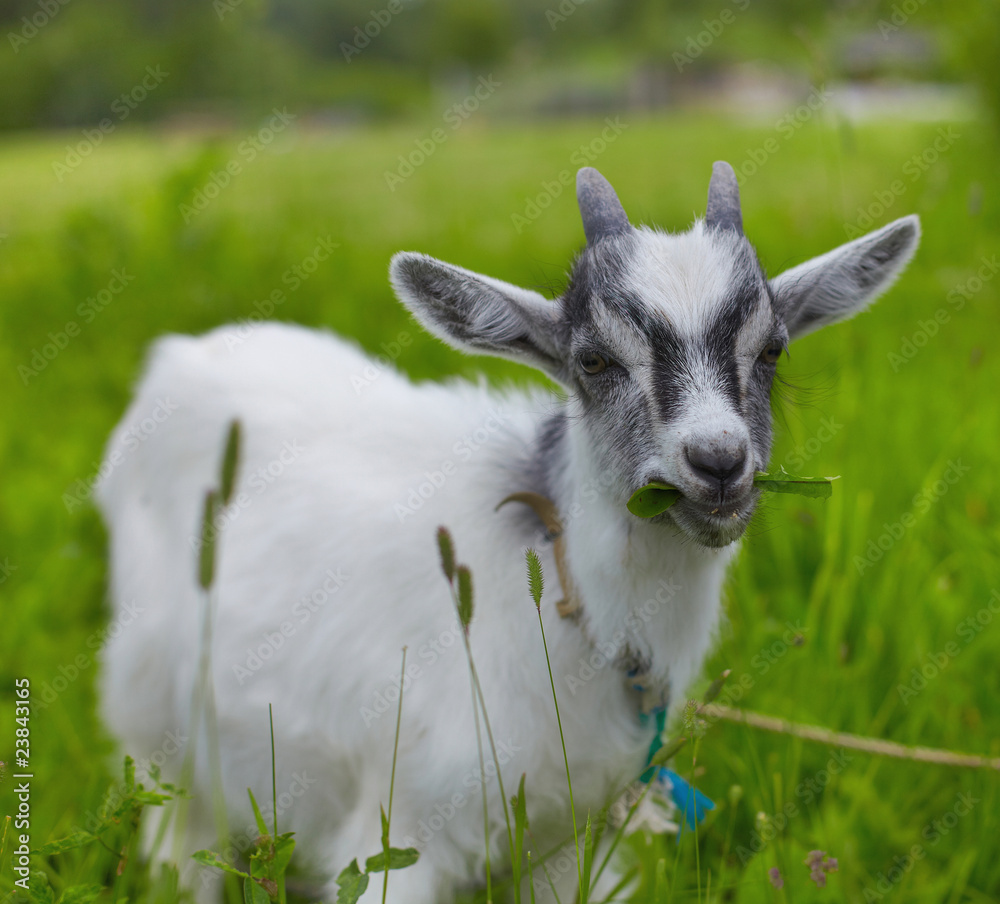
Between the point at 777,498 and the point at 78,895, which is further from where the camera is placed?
the point at 777,498

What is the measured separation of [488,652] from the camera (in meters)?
2.10

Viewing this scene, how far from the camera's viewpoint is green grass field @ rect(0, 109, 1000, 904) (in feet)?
7.82

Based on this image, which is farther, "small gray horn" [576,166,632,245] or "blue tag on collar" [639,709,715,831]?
"blue tag on collar" [639,709,715,831]

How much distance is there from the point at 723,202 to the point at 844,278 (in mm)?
366

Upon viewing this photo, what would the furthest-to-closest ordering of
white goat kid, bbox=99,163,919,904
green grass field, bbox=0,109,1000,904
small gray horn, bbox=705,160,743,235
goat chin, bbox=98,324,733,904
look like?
green grass field, bbox=0,109,1000,904, goat chin, bbox=98,324,733,904, small gray horn, bbox=705,160,743,235, white goat kid, bbox=99,163,919,904

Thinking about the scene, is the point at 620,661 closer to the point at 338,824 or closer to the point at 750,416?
the point at 750,416

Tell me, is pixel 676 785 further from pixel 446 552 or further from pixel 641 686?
pixel 446 552

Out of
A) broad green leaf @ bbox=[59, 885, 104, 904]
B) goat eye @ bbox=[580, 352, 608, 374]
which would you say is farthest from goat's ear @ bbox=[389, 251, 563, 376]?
broad green leaf @ bbox=[59, 885, 104, 904]

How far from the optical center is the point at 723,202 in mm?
1953

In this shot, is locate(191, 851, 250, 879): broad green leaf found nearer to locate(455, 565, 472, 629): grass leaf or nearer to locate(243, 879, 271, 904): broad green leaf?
locate(243, 879, 271, 904): broad green leaf

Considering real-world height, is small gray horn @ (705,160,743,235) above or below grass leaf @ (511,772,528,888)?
above

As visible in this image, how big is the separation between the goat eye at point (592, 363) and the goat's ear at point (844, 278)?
0.44m

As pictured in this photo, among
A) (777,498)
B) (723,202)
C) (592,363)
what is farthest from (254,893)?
(777,498)

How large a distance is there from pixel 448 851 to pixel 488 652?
0.48m
